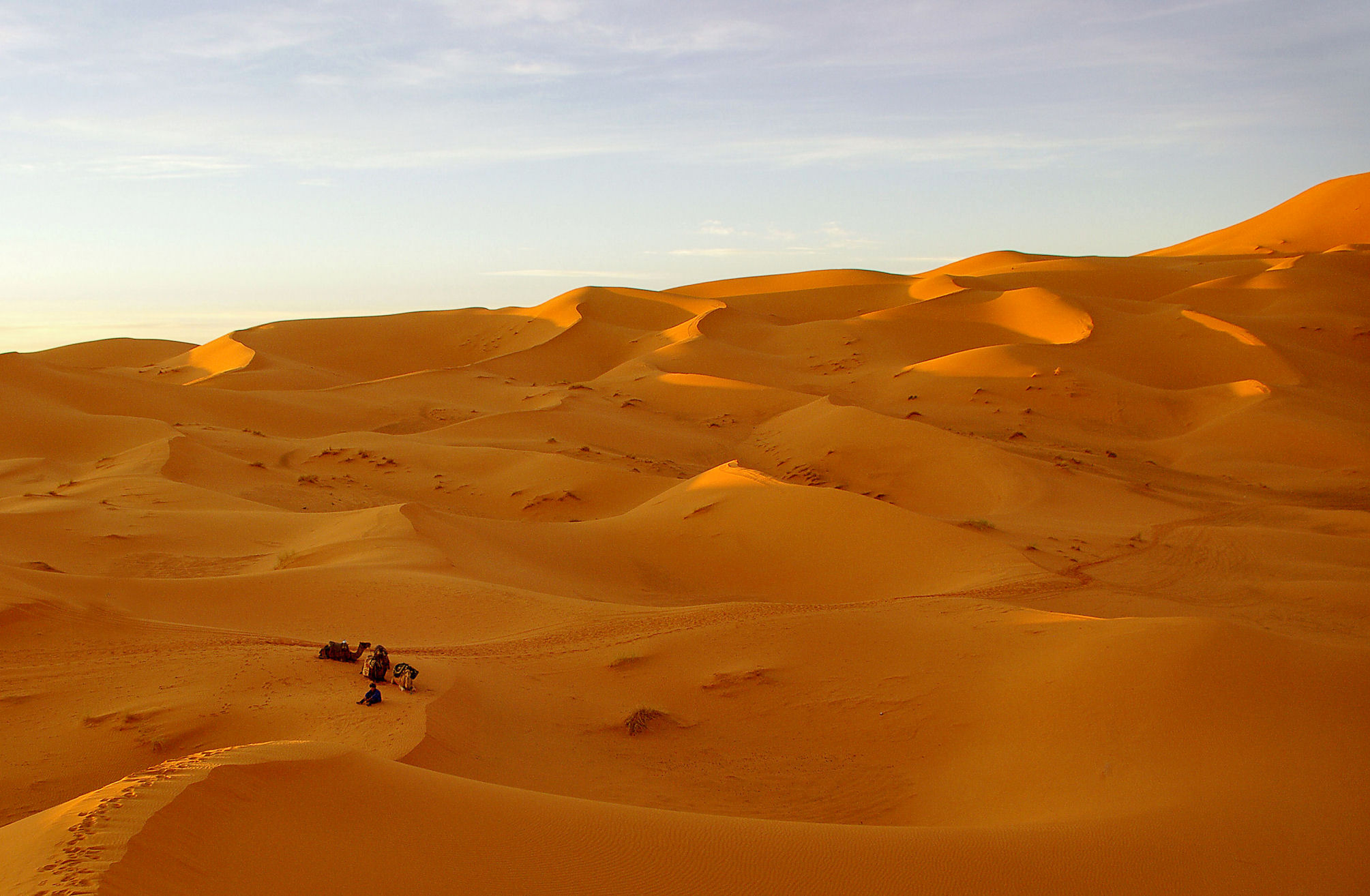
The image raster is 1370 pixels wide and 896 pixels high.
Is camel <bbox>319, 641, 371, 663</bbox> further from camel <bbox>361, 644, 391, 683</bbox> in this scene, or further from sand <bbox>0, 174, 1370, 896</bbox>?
camel <bbox>361, 644, 391, 683</bbox>

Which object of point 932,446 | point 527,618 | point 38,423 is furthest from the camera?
point 38,423

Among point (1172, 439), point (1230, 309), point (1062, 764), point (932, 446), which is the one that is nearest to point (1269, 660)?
point (1062, 764)

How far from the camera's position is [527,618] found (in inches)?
338

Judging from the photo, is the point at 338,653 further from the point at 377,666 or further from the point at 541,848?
the point at 541,848

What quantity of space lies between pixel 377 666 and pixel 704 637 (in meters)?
2.62

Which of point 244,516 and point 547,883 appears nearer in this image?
point 547,883

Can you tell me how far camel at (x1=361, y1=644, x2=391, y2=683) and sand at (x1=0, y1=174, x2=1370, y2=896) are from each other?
0.14m

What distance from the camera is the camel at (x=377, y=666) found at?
242 inches

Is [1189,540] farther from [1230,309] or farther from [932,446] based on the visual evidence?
[1230,309]

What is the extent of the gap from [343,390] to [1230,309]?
1174 inches

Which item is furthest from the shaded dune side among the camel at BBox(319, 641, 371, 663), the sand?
the camel at BBox(319, 641, 371, 663)

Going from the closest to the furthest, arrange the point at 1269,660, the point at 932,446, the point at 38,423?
1. the point at 1269,660
2. the point at 932,446
3. the point at 38,423

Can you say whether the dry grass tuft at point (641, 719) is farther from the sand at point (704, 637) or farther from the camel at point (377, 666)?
the camel at point (377, 666)

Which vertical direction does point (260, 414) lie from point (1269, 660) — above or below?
above
